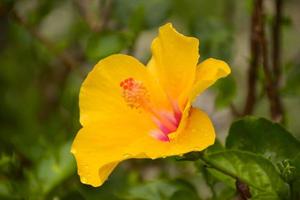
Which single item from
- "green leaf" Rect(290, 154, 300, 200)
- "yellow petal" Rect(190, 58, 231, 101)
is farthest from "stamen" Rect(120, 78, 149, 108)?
"green leaf" Rect(290, 154, 300, 200)

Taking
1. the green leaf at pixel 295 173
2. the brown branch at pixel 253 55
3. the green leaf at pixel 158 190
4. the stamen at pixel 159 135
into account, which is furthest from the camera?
the brown branch at pixel 253 55

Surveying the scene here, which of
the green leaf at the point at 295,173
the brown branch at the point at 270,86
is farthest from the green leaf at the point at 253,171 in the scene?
the brown branch at the point at 270,86

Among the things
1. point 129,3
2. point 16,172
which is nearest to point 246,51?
point 129,3

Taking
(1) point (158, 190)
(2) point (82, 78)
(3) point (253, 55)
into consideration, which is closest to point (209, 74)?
(1) point (158, 190)

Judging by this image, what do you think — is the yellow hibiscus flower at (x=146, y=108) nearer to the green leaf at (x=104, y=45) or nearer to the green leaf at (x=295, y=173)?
the green leaf at (x=295, y=173)

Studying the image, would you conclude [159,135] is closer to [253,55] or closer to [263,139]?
[263,139]

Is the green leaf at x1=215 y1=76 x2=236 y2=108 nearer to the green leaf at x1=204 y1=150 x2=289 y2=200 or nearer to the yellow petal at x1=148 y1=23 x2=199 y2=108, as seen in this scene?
the yellow petal at x1=148 y1=23 x2=199 y2=108
